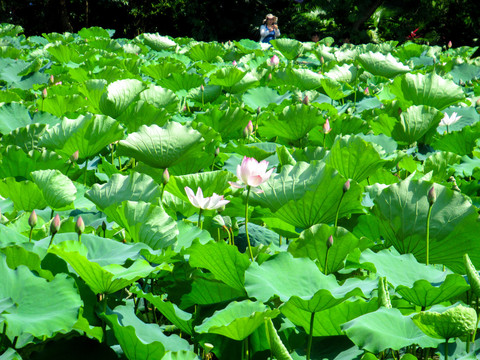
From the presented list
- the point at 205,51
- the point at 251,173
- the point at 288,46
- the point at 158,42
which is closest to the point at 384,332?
the point at 251,173

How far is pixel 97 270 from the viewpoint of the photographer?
2.74ft

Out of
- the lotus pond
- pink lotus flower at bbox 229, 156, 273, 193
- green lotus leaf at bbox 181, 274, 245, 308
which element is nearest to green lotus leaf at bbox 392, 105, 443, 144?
the lotus pond

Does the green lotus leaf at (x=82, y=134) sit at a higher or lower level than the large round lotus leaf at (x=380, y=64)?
higher

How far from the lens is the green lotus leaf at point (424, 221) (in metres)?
1.10

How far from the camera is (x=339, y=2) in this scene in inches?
625

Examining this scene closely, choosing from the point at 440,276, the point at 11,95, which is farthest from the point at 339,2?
the point at 440,276

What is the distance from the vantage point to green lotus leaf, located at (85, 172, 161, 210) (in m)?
1.20

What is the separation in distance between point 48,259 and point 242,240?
0.46m

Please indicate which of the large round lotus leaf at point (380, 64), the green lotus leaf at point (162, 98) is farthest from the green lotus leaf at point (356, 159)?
the large round lotus leaf at point (380, 64)

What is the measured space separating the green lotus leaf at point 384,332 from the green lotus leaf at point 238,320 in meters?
0.11

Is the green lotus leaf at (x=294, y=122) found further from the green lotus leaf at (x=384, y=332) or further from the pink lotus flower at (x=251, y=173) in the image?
the green lotus leaf at (x=384, y=332)

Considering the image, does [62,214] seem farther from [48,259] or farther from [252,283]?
[252,283]

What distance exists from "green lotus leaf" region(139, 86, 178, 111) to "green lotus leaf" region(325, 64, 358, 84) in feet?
2.60

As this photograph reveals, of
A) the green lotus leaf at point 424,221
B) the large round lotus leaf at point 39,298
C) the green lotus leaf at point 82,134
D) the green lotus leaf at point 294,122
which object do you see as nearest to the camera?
the large round lotus leaf at point 39,298
